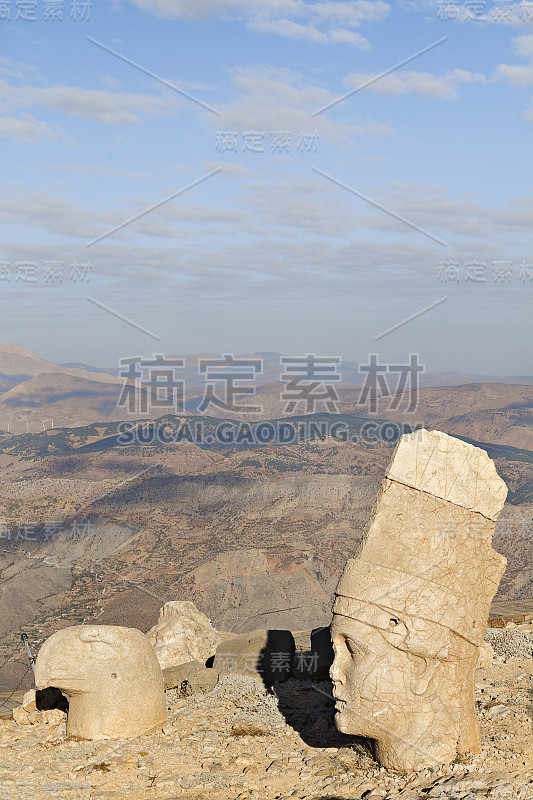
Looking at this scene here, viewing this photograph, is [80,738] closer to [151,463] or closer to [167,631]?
[167,631]

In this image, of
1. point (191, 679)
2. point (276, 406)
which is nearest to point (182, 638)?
point (191, 679)

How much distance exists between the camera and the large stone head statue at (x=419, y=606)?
6617mm

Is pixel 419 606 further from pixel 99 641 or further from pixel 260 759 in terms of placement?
pixel 99 641

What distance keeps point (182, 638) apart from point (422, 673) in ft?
25.2

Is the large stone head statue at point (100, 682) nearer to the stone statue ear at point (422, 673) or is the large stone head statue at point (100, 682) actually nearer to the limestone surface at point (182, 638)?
the stone statue ear at point (422, 673)

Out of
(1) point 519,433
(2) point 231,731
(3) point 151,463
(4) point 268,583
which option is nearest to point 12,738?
(2) point 231,731

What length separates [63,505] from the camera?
7881cm

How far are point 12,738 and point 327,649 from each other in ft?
16.4

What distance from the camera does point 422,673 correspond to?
22.0 ft

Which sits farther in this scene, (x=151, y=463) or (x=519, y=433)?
(x=519, y=433)

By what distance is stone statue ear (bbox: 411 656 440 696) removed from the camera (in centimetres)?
664

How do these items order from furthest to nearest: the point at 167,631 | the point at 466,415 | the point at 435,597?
the point at 466,415, the point at 167,631, the point at 435,597

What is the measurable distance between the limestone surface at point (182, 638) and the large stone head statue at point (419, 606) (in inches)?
274

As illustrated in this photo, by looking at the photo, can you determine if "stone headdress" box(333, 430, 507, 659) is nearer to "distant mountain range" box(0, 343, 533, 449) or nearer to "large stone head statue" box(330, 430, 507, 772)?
"large stone head statue" box(330, 430, 507, 772)
